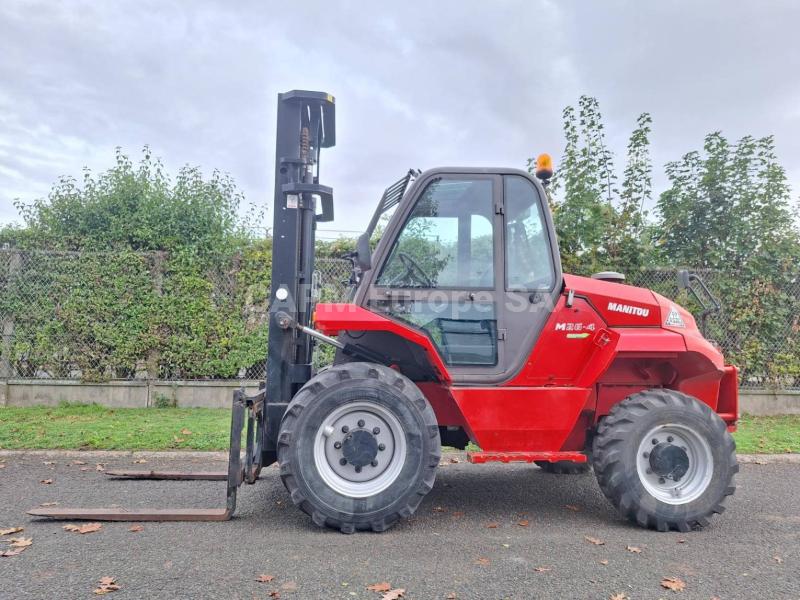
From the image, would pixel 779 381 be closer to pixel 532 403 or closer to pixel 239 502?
pixel 532 403

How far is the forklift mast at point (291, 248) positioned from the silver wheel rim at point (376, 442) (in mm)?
584

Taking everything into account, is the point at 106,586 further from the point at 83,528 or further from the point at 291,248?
the point at 291,248

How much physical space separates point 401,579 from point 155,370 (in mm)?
6557

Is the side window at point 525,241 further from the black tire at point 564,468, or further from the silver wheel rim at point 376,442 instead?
the black tire at point 564,468

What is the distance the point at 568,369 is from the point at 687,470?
110cm

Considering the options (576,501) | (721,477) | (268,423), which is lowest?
(576,501)

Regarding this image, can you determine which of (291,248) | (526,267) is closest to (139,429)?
(291,248)

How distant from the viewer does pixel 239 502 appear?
14.6 feet

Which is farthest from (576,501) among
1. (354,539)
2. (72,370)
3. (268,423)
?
(72,370)

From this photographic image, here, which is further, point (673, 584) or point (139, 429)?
point (139, 429)

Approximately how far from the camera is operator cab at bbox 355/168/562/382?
4172 millimetres

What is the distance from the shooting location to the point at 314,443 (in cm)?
387

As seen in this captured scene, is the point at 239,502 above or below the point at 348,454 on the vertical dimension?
below

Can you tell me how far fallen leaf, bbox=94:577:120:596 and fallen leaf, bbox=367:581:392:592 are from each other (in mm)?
1298
